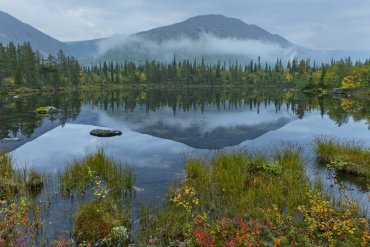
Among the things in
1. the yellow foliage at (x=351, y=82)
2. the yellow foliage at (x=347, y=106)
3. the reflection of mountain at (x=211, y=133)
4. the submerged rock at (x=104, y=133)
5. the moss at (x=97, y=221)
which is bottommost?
the reflection of mountain at (x=211, y=133)

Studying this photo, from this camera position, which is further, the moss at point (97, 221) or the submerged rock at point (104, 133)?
the submerged rock at point (104, 133)

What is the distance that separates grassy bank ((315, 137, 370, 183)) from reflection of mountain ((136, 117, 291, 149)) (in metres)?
8.94

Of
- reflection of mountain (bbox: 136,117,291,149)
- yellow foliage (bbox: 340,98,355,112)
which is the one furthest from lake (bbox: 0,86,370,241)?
yellow foliage (bbox: 340,98,355,112)

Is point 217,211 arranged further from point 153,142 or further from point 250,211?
point 153,142

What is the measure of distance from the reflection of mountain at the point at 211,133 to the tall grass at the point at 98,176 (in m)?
11.8

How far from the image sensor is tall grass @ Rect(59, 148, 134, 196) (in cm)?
1428

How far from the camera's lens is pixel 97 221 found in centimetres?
1054

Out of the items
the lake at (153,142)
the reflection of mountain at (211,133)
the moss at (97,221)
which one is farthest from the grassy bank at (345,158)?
the moss at (97,221)

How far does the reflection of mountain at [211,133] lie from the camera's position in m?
28.9

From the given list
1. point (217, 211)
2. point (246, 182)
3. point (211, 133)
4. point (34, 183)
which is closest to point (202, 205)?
point (217, 211)

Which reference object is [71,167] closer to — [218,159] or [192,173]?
[192,173]

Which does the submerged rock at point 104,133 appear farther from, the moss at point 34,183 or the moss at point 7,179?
the moss at point 34,183

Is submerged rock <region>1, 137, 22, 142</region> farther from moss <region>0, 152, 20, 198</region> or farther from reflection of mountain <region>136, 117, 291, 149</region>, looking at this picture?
moss <region>0, 152, 20, 198</region>

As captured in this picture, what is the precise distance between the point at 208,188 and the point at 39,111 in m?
41.8
